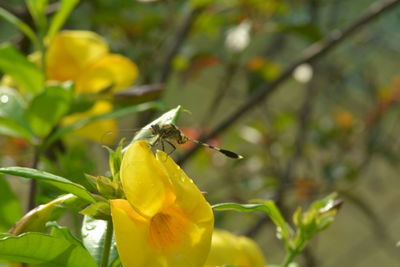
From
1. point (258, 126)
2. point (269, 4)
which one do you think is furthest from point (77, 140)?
point (258, 126)

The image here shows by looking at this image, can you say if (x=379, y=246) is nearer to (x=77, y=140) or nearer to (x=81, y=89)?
(x=77, y=140)

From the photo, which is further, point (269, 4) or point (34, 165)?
point (269, 4)

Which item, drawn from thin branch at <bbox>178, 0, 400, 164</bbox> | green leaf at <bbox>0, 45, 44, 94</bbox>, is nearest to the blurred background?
thin branch at <bbox>178, 0, 400, 164</bbox>

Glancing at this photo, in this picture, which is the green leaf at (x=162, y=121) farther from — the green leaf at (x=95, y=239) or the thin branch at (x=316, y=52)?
the thin branch at (x=316, y=52)

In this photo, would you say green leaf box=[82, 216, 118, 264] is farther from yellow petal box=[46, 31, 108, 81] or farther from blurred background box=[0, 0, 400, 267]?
yellow petal box=[46, 31, 108, 81]

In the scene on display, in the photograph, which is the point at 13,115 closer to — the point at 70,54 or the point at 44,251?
the point at 70,54

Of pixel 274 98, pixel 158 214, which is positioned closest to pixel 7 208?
pixel 158 214
